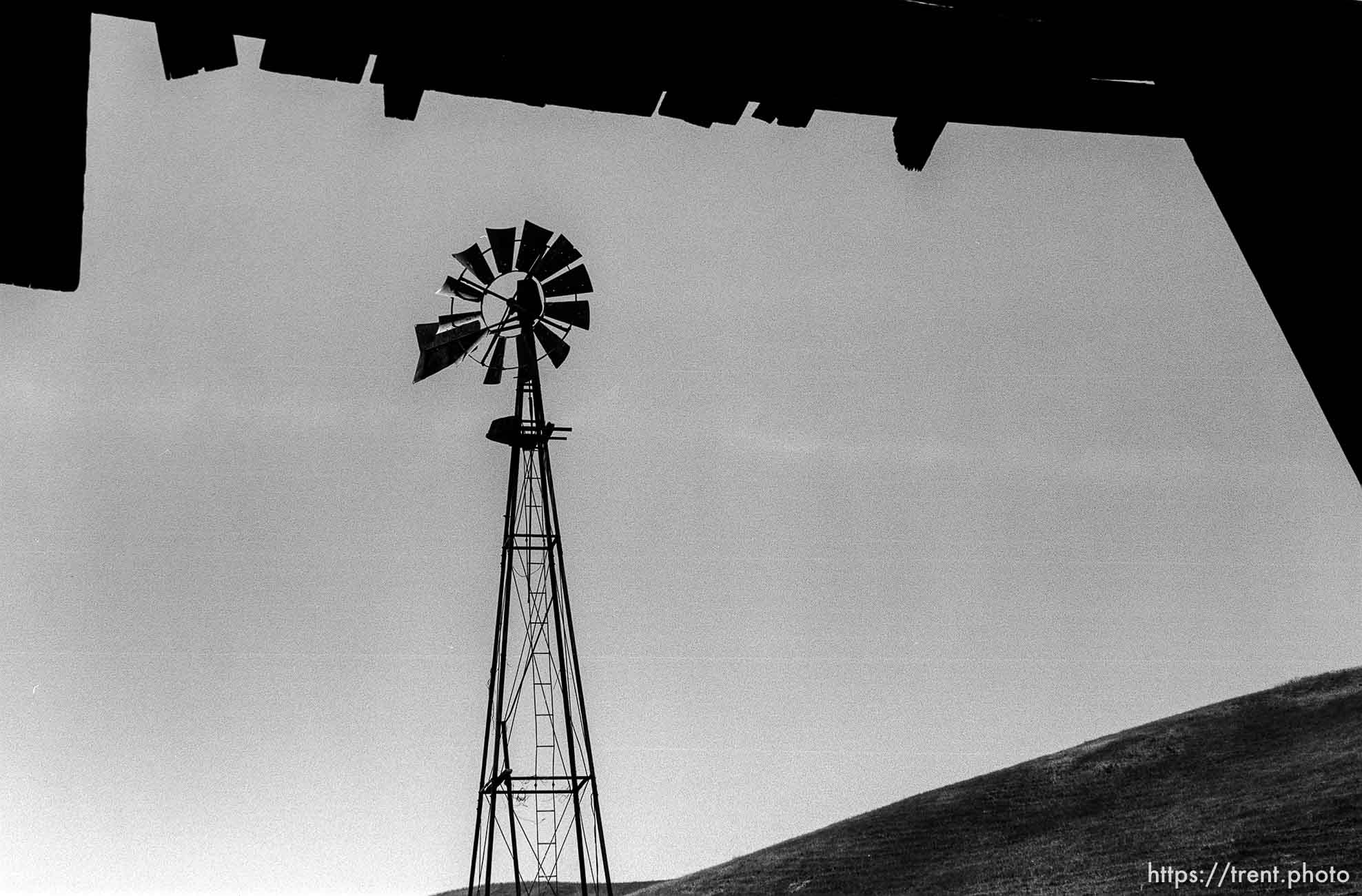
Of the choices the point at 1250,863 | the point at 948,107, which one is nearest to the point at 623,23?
the point at 948,107

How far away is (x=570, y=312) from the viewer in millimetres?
17906

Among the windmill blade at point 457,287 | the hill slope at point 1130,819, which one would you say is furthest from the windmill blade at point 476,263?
the hill slope at point 1130,819

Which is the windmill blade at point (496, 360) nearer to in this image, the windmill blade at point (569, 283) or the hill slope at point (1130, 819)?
the windmill blade at point (569, 283)

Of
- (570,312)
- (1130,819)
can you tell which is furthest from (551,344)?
(1130,819)

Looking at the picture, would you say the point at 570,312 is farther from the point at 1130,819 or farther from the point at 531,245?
the point at 1130,819

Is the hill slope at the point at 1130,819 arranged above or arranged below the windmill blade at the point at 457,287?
below

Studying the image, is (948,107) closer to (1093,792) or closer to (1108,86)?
(1108,86)

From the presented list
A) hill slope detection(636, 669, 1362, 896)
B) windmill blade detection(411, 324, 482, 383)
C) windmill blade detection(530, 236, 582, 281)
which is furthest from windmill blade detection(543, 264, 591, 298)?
hill slope detection(636, 669, 1362, 896)

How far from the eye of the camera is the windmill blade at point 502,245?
17422 millimetres

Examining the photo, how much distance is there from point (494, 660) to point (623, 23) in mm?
15194

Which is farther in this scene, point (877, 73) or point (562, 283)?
point (562, 283)

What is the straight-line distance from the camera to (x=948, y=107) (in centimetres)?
282

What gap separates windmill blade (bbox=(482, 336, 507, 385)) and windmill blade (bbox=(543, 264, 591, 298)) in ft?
3.19

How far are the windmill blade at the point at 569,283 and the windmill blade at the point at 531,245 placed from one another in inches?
16.6
